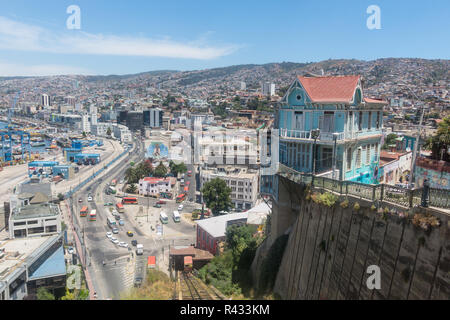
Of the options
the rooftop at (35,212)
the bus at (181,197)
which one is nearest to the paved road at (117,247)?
the bus at (181,197)

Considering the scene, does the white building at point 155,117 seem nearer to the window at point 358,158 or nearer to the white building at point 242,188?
the white building at point 242,188

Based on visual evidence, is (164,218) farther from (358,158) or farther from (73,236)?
(358,158)

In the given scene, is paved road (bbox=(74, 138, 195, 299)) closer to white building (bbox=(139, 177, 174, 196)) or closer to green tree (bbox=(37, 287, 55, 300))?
white building (bbox=(139, 177, 174, 196))

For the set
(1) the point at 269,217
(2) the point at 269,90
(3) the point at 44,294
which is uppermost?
(2) the point at 269,90

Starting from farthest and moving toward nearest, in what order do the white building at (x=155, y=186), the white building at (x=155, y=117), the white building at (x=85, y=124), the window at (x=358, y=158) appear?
1. the white building at (x=85, y=124)
2. the white building at (x=155, y=117)
3. the white building at (x=155, y=186)
4. the window at (x=358, y=158)

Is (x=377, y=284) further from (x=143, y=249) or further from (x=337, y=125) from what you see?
(x=143, y=249)

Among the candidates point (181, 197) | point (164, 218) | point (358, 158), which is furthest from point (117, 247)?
point (358, 158)
